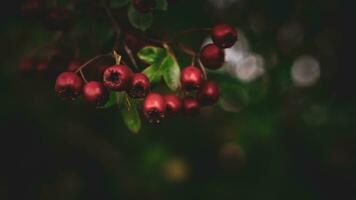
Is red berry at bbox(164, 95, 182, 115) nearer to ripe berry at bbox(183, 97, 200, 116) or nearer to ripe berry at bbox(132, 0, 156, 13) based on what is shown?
ripe berry at bbox(183, 97, 200, 116)

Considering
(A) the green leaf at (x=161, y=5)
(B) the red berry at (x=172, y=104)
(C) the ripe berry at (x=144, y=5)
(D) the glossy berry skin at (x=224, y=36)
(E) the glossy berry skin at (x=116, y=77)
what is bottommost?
(B) the red berry at (x=172, y=104)

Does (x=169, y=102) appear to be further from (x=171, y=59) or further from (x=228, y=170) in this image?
(x=228, y=170)

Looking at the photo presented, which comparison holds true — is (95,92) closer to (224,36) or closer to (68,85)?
(68,85)

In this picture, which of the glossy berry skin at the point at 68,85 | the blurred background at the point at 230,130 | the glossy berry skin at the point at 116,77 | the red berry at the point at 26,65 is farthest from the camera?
the blurred background at the point at 230,130

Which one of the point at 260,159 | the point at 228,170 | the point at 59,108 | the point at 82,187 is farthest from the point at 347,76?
the point at 82,187

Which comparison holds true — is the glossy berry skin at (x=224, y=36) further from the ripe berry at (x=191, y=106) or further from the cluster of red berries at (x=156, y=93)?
the ripe berry at (x=191, y=106)

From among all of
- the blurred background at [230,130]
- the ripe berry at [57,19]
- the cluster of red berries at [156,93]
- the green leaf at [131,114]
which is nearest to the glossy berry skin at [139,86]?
the cluster of red berries at [156,93]
